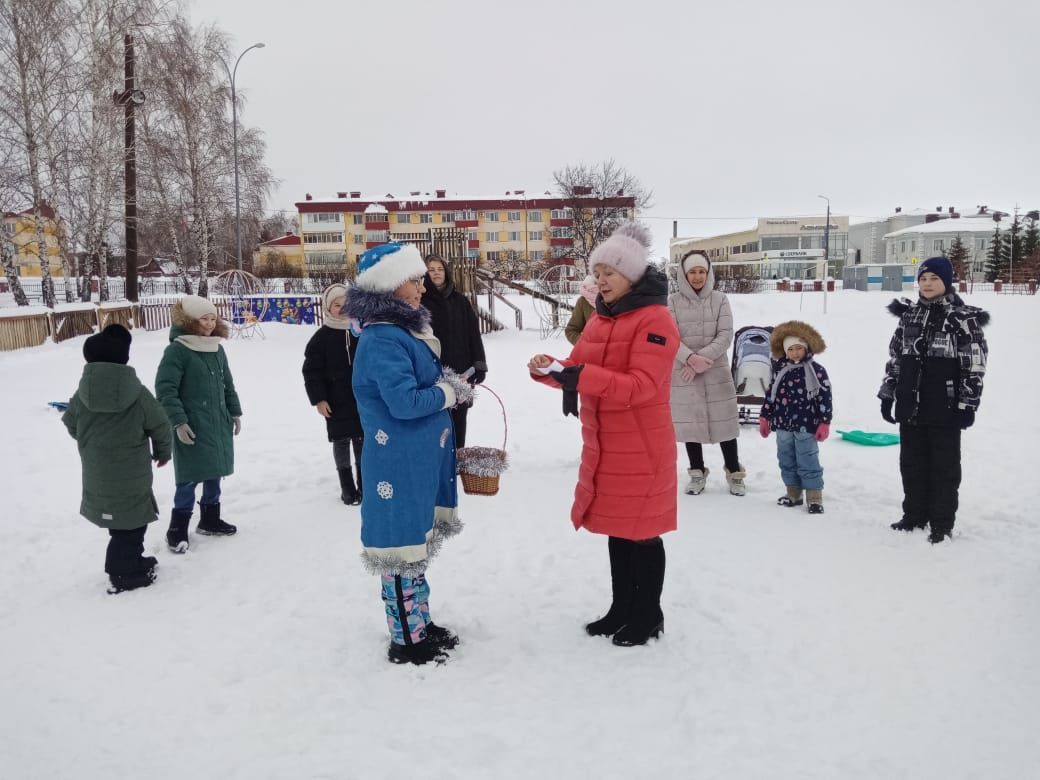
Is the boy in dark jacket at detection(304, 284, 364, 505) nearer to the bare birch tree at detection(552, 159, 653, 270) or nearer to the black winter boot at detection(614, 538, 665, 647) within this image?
the black winter boot at detection(614, 538, 665, 647)

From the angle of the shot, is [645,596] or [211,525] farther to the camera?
[211,525]

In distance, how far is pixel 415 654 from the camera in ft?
10.4

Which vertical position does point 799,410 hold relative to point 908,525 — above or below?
above

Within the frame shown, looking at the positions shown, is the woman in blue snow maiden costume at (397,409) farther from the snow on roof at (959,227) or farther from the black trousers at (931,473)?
the snow on roof at (959,227)

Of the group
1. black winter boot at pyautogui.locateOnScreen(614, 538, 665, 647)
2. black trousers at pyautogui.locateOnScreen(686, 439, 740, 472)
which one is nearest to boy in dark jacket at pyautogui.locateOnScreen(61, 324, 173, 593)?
black winter boot at pyautogui.locateOnScreen(614, 538, 665, 647)

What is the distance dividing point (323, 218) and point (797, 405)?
62.8 meters

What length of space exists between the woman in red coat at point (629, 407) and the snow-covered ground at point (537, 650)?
0.48m

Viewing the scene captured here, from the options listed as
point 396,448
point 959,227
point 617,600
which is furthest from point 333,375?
point 959,227

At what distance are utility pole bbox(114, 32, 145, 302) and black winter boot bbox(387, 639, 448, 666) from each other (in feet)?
67.9

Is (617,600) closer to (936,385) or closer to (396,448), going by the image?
(396,448)

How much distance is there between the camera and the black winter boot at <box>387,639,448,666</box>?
3168 mm

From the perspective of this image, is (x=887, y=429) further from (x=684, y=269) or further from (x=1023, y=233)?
(x=1023, y=233)

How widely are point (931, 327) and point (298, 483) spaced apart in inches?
199

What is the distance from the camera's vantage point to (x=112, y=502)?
3.91m
